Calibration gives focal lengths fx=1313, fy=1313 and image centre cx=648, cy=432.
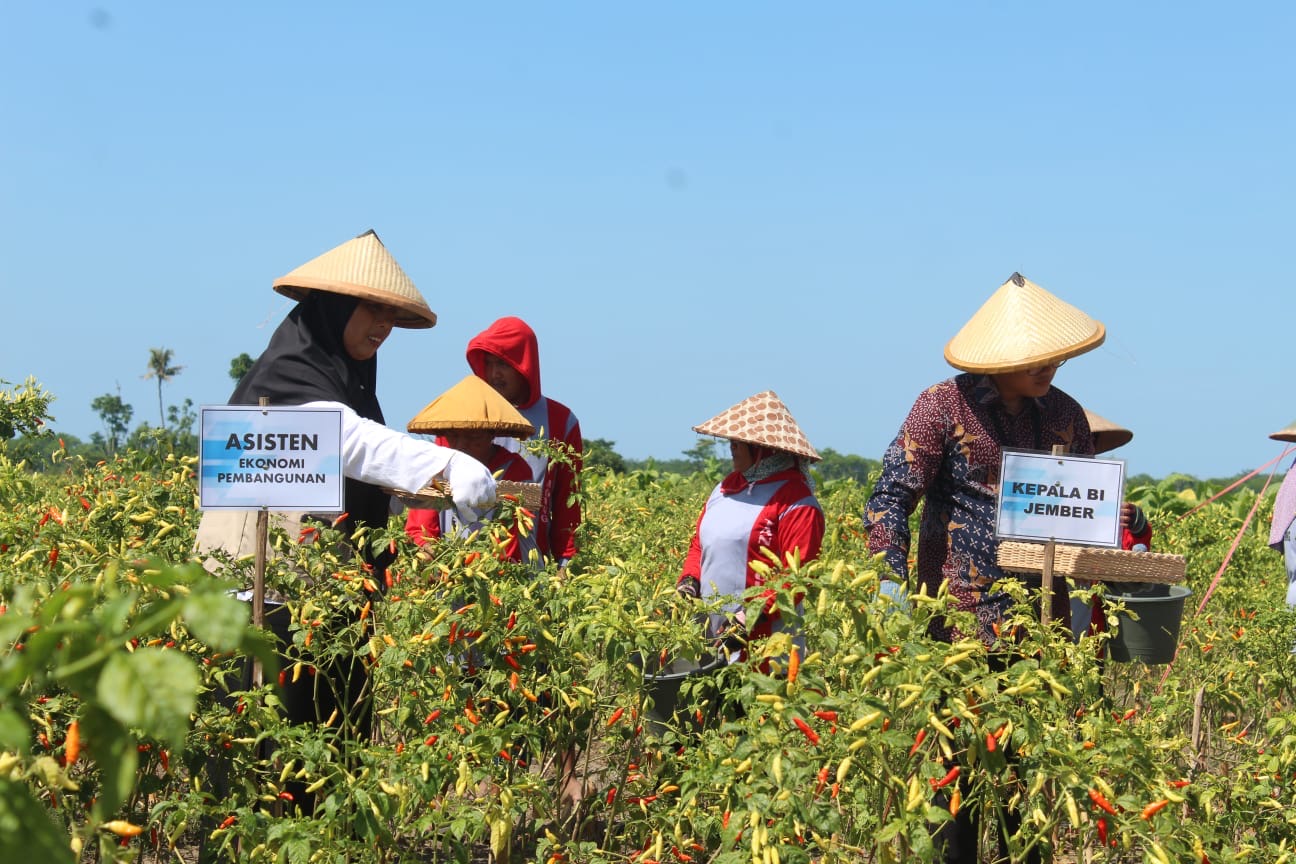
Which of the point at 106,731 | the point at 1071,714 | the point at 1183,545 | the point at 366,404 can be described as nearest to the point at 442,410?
the point at 366,404

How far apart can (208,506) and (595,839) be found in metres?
1.55

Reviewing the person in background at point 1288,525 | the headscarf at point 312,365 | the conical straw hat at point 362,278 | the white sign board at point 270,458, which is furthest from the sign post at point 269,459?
the person in background at point 1288,525

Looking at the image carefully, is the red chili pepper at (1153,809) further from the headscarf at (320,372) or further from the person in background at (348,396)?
the headscarf at (320,372)

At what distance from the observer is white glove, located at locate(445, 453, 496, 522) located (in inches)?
112

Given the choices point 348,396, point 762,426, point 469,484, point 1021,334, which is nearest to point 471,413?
point 348,396

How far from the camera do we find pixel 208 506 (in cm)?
283

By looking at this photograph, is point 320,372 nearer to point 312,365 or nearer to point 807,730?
point 312,365

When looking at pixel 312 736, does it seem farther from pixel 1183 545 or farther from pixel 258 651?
pixel 1183 545

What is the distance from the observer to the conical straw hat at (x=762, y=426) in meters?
3.93

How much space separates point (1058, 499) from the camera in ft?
10.5

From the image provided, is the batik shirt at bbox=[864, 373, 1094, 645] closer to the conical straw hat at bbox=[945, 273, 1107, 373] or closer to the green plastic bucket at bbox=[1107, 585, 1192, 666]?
the conical straw hat at bbox=[945, 273, 1107, 373]

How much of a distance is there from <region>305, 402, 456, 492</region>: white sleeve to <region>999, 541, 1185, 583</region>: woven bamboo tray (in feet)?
4.64

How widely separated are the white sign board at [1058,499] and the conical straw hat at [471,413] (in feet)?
4.76

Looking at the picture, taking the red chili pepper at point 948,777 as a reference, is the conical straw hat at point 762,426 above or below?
above
